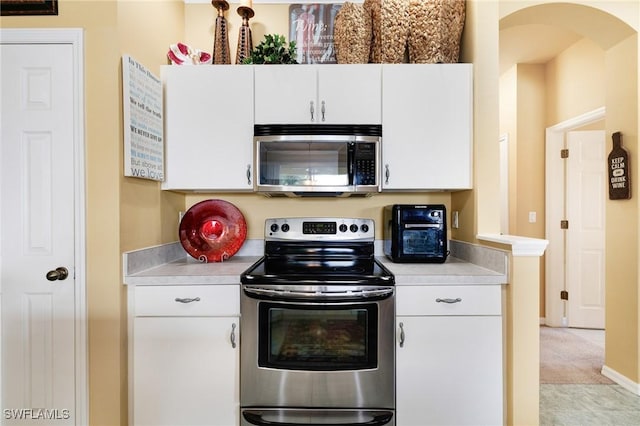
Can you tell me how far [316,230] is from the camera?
197 centimetres

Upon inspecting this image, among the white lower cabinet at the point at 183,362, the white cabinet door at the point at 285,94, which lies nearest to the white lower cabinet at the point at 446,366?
the white lower cabinet at the point at 183,362

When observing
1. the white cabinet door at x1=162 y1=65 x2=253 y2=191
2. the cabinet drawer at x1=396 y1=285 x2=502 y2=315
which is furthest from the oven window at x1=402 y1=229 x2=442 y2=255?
the white cabinet door at x1=162 y1=65 x2=253 y2=191

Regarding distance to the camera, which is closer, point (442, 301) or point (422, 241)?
point (442, 301)

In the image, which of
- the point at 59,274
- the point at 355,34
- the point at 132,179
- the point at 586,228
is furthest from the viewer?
the point at 586,228

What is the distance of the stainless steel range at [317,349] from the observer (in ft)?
4.90

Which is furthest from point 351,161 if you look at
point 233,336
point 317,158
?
point 233,336

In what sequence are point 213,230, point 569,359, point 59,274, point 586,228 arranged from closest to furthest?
point 59,274
point 213,230
point 569,359
point 586,228

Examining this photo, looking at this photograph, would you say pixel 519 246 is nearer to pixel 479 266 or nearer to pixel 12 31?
pixel 479 266

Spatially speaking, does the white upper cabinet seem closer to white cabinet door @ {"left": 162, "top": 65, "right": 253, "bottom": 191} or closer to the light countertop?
white cabinet door @ {"left": 162, "top": 65, "right": 253, "bottom": 191}

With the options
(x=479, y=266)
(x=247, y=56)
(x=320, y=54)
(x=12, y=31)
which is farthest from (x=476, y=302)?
(x=12, y=31)

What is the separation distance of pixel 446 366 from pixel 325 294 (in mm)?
686

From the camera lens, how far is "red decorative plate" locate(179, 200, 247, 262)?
1.96 metres

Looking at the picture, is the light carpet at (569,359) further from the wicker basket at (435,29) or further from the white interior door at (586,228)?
the wicker basket at (435,29)

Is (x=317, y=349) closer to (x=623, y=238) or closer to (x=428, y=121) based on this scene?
(x=428, y=121)
